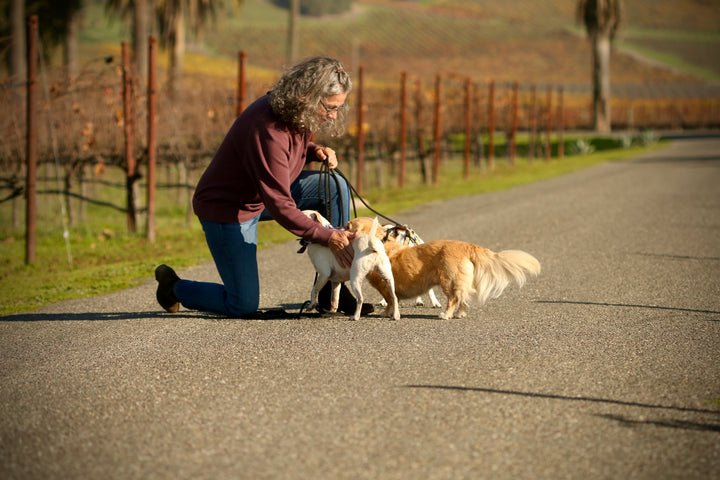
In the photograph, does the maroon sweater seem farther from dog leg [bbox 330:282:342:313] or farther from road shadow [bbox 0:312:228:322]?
road shadow [bbox 0:312:228:322]

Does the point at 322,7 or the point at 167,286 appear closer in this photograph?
the point at 167,286

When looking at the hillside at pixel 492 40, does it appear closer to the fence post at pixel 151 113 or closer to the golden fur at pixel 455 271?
the fence post at pixel 151 113

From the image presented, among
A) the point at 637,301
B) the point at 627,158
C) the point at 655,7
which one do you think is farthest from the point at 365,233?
the point at 655,7

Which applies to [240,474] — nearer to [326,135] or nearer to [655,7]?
[326,135]

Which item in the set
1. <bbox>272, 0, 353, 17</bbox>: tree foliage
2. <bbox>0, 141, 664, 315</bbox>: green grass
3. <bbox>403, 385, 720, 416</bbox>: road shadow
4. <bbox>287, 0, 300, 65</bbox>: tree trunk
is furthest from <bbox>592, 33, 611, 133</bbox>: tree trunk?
<bbox>272, 0, 353, 17</bbox>: tree foliage

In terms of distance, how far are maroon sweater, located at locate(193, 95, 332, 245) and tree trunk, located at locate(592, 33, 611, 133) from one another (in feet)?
161

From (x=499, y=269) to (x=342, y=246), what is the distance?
124cm

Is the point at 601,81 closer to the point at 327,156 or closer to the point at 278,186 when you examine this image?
the point at 327,156

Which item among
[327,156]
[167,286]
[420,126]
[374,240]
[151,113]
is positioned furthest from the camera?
[420,126]

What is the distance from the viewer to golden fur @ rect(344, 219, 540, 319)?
18.8 feet

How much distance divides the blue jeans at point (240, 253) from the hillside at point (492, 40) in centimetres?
11298

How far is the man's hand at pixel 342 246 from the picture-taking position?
5.40 metres

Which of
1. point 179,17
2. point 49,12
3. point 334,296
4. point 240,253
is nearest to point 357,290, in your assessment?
point 334,296

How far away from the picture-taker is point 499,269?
18.8ft
